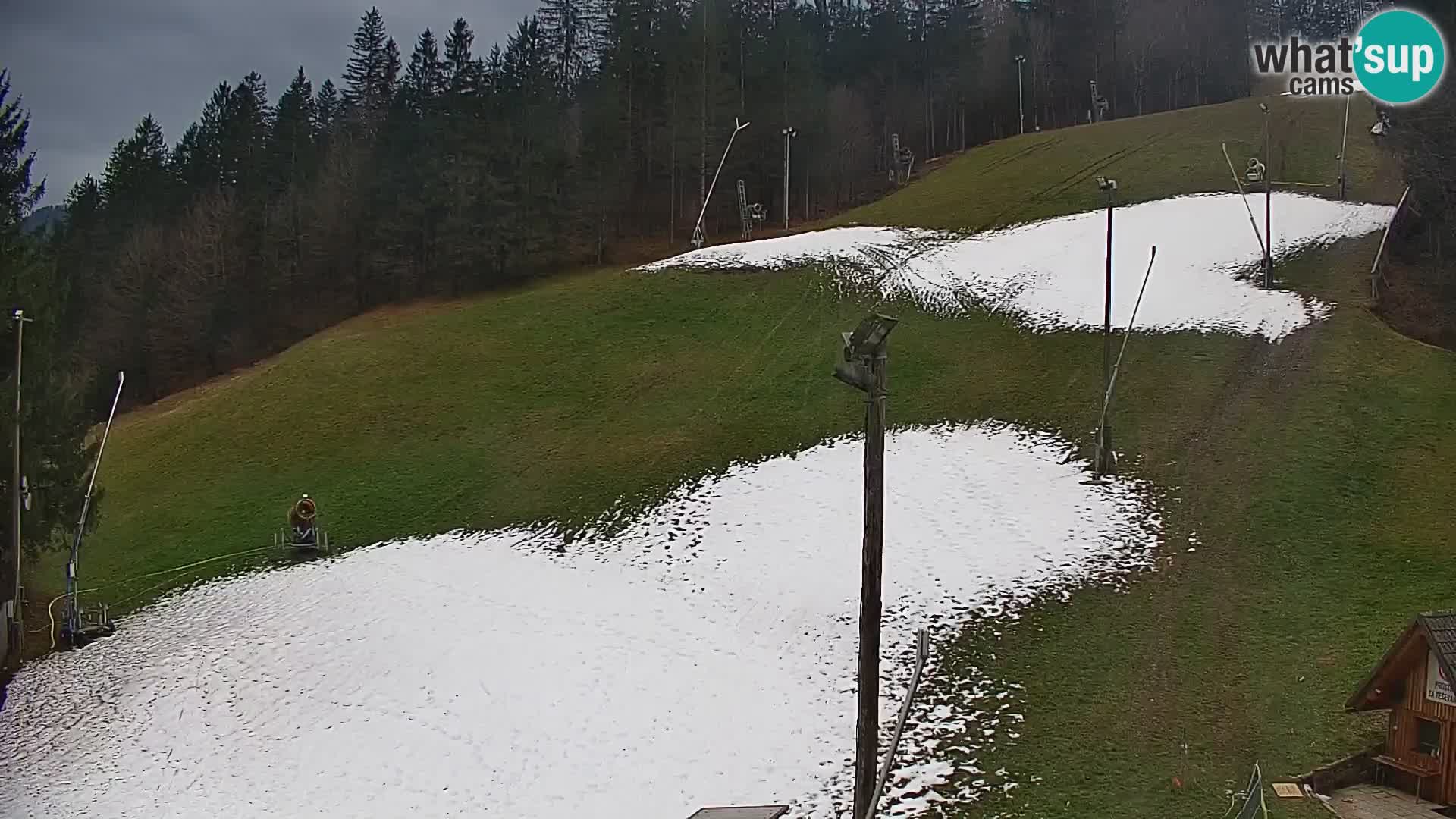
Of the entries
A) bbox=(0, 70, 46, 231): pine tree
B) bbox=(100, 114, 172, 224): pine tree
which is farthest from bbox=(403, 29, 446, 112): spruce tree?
bbox=(0, 70, 46, 231): pine tree

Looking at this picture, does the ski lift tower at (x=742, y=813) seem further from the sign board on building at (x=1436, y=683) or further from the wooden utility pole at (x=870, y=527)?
the sign board on building at (x=1436, y=683)

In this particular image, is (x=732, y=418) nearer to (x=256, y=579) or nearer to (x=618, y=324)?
(x=618, y=324)

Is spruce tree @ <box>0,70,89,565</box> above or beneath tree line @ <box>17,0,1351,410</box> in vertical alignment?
beneath

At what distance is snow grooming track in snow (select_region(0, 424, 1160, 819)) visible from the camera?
52.9 ft

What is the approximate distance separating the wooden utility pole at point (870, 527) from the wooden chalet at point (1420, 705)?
7806 mm

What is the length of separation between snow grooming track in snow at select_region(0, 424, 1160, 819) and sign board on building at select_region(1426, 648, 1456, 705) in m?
5.71

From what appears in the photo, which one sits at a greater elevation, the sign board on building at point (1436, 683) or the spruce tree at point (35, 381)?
the spruce tree at point (35, 381)

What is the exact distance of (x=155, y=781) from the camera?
1747 centimetres

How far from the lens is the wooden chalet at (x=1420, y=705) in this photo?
13016mm

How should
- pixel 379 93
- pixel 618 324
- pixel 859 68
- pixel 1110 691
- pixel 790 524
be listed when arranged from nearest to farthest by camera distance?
pixel 1110 691 → pixel 790 524 → pixel 618 324 → pixel 379 93 → pixel 859 68

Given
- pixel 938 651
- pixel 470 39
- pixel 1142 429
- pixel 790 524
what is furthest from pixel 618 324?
pixel 470 39

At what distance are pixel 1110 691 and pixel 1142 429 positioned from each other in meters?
12.4

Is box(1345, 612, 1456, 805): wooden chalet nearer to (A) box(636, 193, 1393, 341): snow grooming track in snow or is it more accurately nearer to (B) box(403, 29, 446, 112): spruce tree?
(A) box(636, 193, 1393, 341): snow grooming track in snow

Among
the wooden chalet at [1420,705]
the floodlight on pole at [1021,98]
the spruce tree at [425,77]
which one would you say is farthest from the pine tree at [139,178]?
the wooden chalet at [1420,705]
